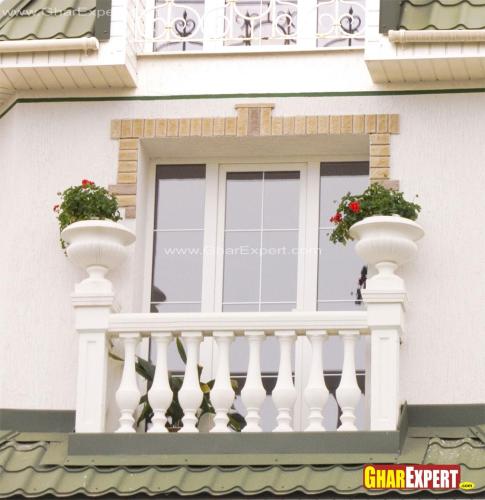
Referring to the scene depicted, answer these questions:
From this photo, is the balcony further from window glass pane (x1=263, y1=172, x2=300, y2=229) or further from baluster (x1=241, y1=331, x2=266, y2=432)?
window glass pane (x1=263, y1=172, x2=300, y2=229)

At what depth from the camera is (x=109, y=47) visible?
13961mm

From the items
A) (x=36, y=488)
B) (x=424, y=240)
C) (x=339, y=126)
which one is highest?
(x=339, y=126)

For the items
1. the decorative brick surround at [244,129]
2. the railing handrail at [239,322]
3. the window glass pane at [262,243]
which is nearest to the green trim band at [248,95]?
the decorative brick surround at [244,129]

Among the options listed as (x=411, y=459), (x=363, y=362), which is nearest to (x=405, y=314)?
(x=363, y=362)

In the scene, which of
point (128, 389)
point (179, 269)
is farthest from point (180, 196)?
point (128, 389)

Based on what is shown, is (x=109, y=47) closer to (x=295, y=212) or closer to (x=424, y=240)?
(x=295, y=212)

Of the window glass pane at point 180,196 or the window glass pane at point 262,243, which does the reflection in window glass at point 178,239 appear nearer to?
the window glass pane at point 180,196

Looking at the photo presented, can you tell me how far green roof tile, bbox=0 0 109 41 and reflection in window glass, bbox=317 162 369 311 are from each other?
7.15 ft

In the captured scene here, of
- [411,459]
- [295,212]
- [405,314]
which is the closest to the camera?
[411,459]

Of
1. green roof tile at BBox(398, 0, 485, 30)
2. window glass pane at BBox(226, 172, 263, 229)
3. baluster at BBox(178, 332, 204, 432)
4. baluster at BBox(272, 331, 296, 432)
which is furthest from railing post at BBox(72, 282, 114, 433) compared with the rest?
green roof tile at BBox(398, 0, 485, 30)

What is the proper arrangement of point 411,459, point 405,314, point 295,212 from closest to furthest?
point 411,459, point 405,314, point 295,212

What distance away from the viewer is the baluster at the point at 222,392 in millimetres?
12617

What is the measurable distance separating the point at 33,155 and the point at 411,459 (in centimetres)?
396

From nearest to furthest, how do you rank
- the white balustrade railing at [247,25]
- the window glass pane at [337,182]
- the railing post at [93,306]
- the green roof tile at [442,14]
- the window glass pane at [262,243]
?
the railing post at [93,306] → the green roof tile at [442,14] → the window glass pane at [262,243] → the window glass pane at [337,182] → the white balustrade railing at [247,25]
